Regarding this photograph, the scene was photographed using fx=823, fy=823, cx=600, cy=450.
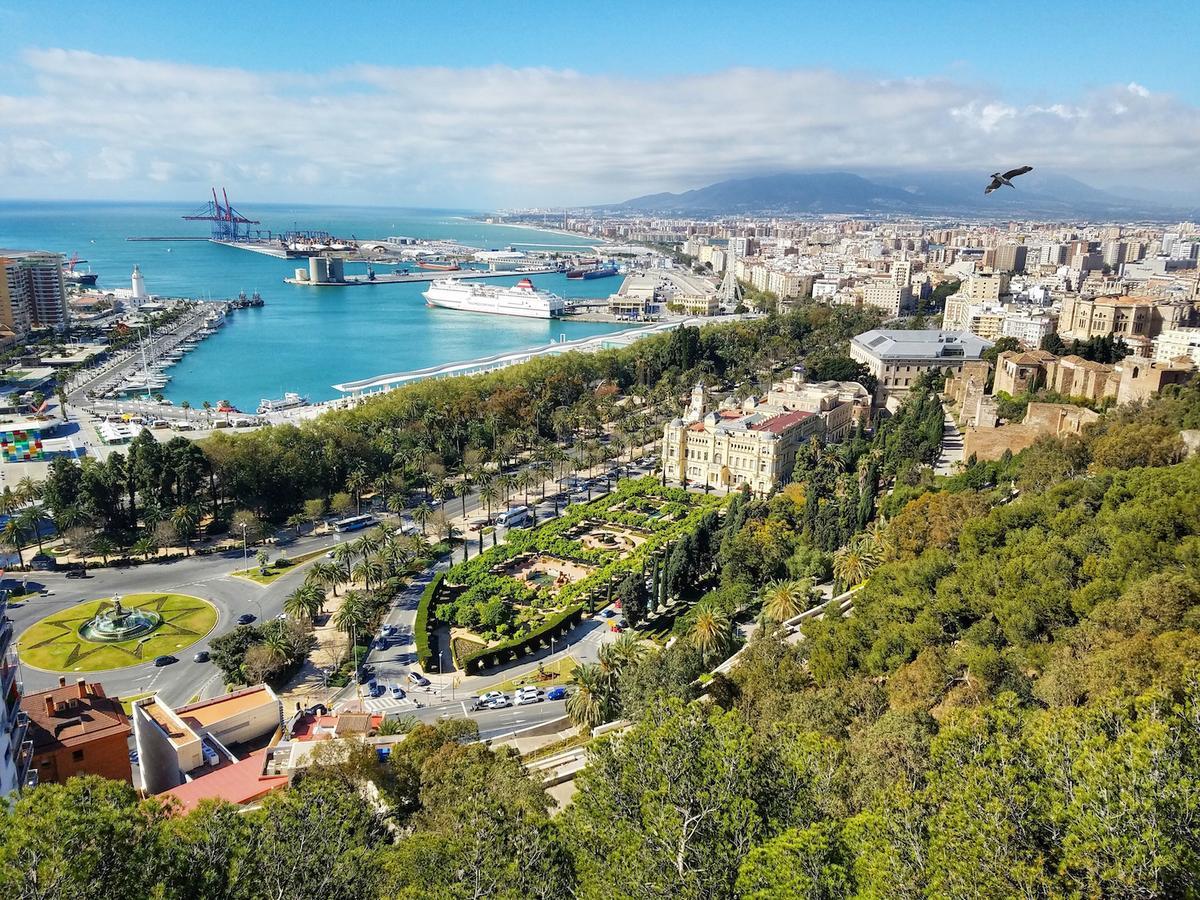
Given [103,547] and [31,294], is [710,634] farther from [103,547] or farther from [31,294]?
[31,294]

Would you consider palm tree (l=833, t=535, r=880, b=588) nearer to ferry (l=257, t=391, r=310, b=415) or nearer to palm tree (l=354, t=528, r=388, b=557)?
palm tree (l=354, t=528, r=388, b=557)

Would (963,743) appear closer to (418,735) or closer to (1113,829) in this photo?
(1113,829)

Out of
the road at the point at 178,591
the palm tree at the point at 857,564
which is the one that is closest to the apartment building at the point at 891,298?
the palm tree at the point at 857,564

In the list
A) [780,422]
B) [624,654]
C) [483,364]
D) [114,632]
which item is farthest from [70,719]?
[483,364]

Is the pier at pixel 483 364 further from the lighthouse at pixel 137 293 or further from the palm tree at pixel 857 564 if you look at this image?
the lighthouse at pixel 137 293

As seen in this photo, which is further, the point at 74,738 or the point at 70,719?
the point at 70,719

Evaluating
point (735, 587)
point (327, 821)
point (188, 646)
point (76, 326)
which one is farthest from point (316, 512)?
point (76, 326)

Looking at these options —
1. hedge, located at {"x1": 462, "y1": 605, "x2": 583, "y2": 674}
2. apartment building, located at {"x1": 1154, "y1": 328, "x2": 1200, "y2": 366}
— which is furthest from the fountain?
apartment building, located at {"x1": 1154, "y1": 328, "x2": 1200, "y2": 366}
